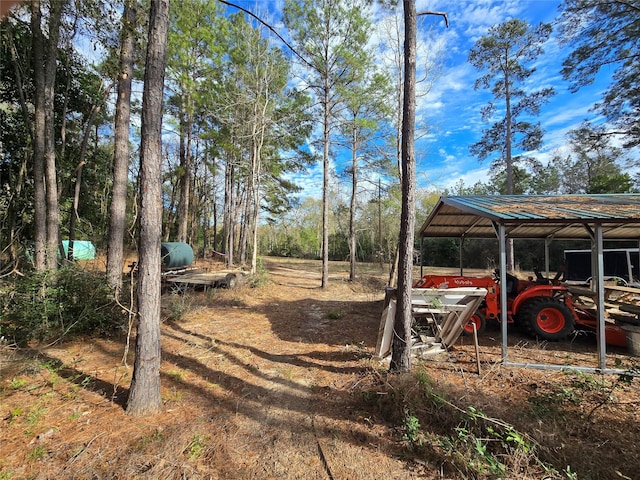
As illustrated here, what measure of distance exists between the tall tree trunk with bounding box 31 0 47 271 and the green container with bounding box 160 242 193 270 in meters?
3.53

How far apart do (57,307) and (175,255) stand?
17.6 feet

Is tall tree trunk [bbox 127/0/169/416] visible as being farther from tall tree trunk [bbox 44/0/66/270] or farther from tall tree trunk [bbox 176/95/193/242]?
tall tree trunk [bbox 176/95/193/242]

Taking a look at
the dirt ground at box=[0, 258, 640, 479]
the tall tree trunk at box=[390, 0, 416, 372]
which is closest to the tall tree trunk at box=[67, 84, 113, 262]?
the dirt ground at box=[0, 258, 640, 479]

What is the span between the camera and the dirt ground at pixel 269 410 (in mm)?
2184

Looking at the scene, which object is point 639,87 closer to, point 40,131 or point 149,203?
point 149,203

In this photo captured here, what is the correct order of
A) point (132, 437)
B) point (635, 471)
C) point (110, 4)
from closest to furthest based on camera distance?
point (635, 471), point (132, 437), point (110, 4)

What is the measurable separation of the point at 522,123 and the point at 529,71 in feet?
8.35

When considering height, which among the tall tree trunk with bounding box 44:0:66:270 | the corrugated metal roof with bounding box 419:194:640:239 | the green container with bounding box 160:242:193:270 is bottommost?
the green container with bounding box 160:242:193:270

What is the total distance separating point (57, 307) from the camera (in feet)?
14.9

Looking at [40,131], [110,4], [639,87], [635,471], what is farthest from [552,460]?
[639,87]

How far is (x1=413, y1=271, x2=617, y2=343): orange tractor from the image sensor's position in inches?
201

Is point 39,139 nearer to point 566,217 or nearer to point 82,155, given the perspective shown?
point 82,155

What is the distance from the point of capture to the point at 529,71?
550 inches

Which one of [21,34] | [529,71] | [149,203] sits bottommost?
[149,203]
